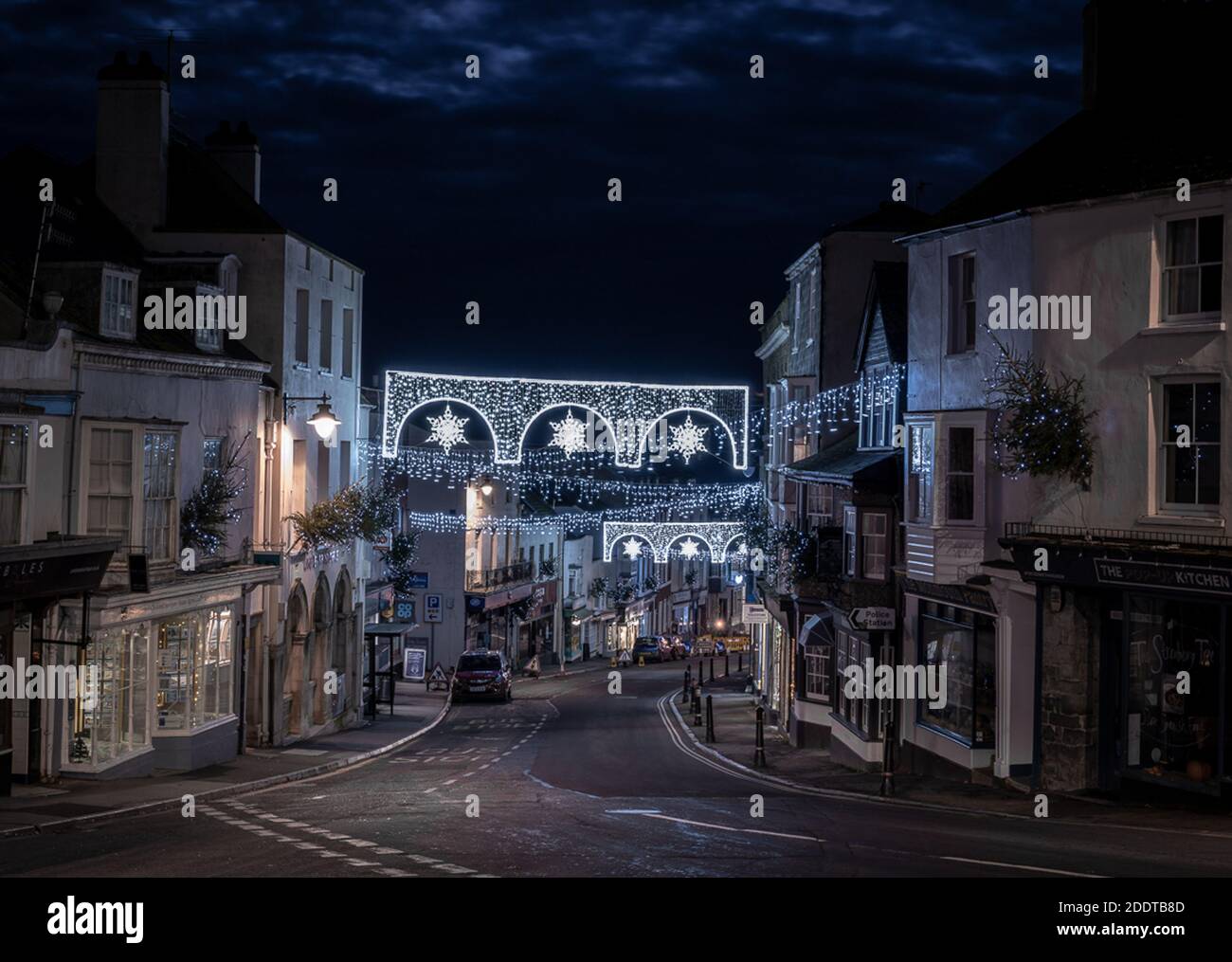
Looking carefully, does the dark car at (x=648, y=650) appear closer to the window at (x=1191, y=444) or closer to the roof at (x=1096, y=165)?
the roof at (x=1096, y=165)

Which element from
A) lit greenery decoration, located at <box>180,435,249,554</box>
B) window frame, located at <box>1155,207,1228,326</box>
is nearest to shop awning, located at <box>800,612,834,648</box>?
lit greenery decoration, located at <box>180,435,249,554</box>

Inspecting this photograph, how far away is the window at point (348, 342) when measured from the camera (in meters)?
36.3

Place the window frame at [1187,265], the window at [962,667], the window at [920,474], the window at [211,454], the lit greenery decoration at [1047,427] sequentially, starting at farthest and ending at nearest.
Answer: the window at [211,454]
the window at [920,474]
the window at [962,667]
the lit greenery decoration at [1047,427]
the window frame at [1187,265]

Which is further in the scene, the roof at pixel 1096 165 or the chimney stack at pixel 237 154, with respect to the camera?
the chimney stack at pixel 237 154

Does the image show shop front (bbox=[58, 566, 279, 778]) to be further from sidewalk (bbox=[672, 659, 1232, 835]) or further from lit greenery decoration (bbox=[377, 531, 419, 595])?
lit greenery decoration (bbox=[377, 531, 419, 595])

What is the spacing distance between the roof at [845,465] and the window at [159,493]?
13.3 m

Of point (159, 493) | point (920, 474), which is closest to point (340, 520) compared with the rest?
point (159, 493)

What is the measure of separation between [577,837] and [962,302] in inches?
476

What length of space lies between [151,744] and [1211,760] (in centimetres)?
1737

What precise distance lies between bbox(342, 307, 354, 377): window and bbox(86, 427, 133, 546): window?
13224 millimetres

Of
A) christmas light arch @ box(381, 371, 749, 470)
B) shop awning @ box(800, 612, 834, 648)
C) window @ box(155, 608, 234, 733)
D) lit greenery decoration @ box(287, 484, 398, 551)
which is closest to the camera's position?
window @ box(155, 608, 234, 733)

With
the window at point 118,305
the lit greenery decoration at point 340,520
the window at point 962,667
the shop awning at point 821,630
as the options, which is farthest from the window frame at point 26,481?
the shop awning at point 821,630

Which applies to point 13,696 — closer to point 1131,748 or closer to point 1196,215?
point 1131,748

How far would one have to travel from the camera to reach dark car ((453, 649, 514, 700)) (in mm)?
48344
